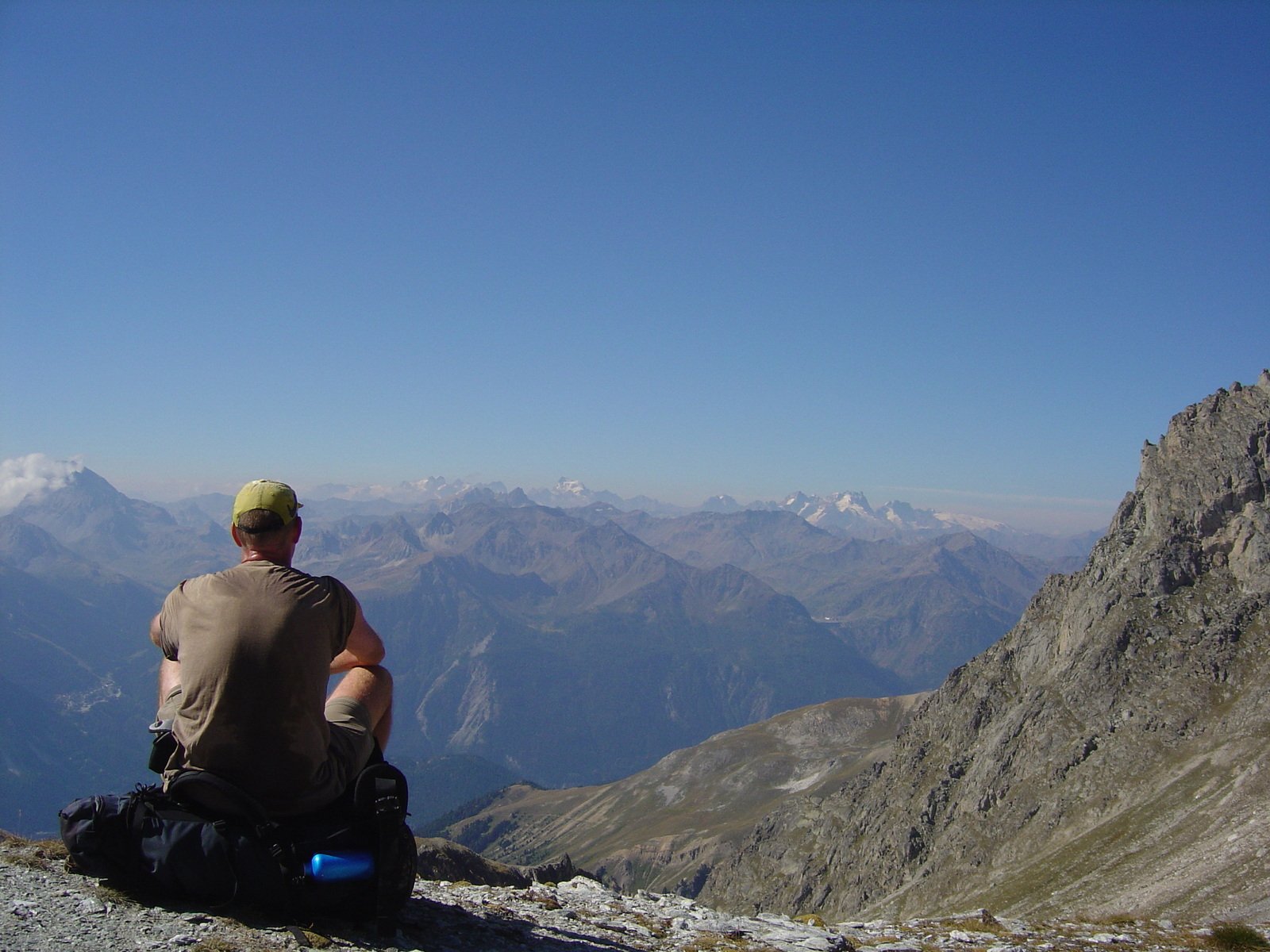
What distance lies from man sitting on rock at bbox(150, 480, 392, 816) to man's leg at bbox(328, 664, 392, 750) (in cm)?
82

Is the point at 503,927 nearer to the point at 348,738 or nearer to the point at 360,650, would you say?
the point at 348,738

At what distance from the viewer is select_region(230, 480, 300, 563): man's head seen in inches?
356

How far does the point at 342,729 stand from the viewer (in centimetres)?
919

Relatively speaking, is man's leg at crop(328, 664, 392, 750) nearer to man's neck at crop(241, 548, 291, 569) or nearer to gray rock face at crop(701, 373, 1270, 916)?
man's neck at crop(241, 548, 291, 569)

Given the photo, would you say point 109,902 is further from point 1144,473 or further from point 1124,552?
point 1144,473

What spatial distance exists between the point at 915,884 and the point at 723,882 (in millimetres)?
86976

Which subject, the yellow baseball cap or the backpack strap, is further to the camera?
the yellow baseball cap

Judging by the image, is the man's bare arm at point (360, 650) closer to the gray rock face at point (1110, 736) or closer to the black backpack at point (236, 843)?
the black backpack at point (236, 843)

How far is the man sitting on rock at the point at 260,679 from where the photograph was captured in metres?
8.06

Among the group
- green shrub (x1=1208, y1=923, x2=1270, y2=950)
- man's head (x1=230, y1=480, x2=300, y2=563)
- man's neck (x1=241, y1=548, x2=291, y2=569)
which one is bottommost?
green shrub (x1=1208, y1=923, x2=1270, y2=950)

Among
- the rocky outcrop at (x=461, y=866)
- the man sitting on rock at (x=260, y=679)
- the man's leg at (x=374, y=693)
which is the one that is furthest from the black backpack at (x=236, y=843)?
the rocky outcrop at (x=461, y=866)

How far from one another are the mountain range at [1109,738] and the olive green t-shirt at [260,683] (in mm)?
65990

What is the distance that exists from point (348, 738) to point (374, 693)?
34.5 inches

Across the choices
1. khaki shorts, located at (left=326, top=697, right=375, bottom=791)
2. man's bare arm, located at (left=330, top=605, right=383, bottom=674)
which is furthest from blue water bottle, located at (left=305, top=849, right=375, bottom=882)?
man's bare arm, located at (left=330, top=605, right=383, bottom=674)
